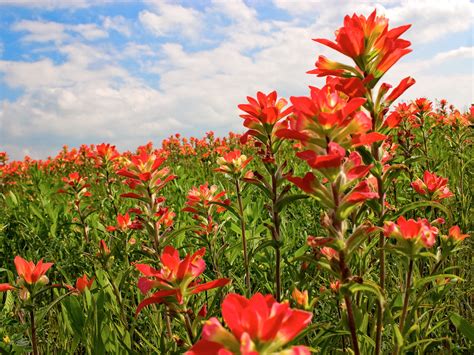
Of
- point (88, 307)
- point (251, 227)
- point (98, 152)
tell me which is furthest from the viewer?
point (98, 152)

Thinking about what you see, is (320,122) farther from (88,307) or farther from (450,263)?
(450,263)

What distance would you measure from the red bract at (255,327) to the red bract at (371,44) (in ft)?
3.19

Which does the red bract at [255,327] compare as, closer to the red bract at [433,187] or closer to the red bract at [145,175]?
the red bract at [145,175]

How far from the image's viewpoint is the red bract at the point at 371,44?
4.40 feet

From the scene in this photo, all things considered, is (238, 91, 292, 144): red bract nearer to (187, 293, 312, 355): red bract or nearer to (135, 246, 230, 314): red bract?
(135, 246, 230, 314): red bract

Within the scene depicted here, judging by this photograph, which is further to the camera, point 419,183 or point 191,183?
point 191,183

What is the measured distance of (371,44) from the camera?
1.37 meters

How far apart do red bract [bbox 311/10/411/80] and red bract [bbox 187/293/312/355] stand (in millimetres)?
971

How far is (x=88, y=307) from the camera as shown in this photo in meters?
2.15

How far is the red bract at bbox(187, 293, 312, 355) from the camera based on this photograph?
0.68m

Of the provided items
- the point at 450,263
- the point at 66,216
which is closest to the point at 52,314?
the point at 66,216

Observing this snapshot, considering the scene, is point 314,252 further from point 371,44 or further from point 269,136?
point 371,44

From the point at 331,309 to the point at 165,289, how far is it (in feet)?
6.15

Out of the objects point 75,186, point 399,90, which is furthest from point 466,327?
point 75,186
